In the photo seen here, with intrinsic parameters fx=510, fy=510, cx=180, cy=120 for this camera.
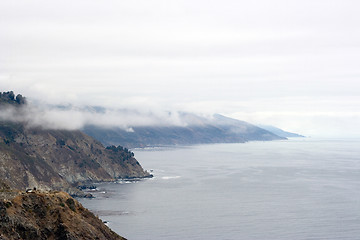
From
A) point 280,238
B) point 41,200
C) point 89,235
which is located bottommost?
point 280,238

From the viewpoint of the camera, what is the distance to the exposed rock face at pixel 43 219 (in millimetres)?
85625

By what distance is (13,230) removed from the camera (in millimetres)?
84938

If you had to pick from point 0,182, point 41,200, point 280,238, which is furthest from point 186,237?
point 41,200

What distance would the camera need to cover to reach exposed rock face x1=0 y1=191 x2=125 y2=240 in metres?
85.6

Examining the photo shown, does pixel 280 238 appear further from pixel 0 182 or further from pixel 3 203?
pixel 3 203

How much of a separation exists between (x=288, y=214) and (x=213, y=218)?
28.8 meters

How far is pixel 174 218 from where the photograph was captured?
18325cm

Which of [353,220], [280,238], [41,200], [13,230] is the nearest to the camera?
[13,230]

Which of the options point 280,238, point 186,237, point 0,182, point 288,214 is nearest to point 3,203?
point 0,182

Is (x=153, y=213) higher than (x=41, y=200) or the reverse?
the reverse

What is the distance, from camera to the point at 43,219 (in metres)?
89.9

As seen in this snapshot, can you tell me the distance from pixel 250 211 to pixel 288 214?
51.2ft

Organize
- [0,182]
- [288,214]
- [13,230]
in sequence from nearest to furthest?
[13,230], [0,182], [288,214]

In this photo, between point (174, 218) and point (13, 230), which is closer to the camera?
point (13, 230)
